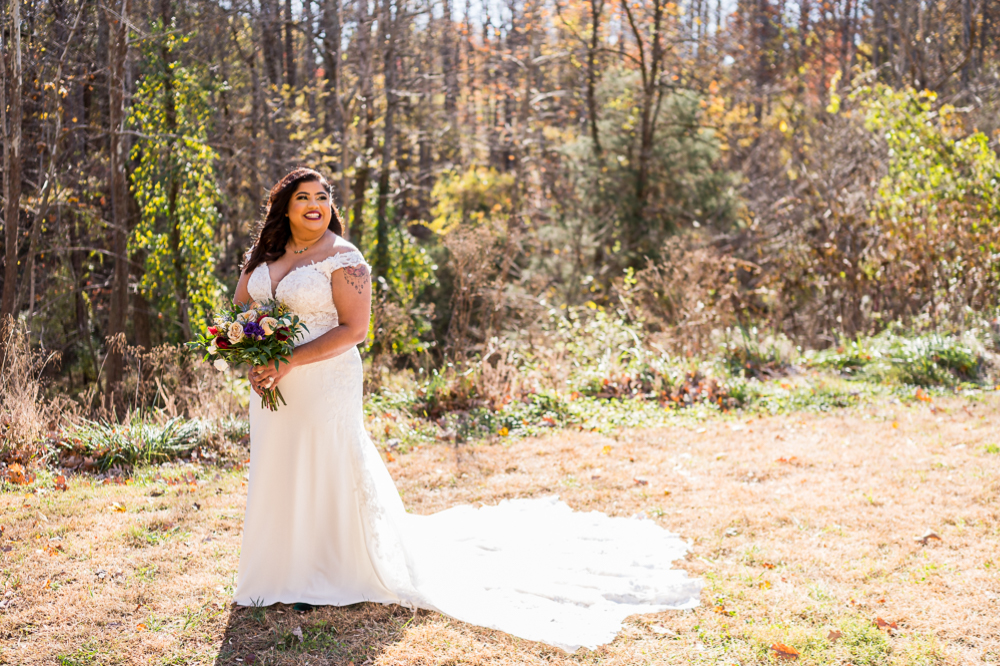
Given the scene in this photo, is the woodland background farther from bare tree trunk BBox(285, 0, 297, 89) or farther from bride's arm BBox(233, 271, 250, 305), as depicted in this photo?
bride's arm BBox(233, 271, 250, 305)

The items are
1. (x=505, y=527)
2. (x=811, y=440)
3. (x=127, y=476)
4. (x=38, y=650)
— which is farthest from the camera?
(x=811, y=440)

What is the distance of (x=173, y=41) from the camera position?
8906 mm

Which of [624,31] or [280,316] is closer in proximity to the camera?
[280,316]

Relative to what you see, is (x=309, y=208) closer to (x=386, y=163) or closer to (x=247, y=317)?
(x=247, y=317)

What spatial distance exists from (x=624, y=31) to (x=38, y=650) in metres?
16.8

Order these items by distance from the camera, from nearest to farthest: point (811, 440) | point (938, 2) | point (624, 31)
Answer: point (811, 440)
point (624, 31)
point (938, 2)

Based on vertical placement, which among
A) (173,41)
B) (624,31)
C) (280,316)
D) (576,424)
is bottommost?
(576,424)

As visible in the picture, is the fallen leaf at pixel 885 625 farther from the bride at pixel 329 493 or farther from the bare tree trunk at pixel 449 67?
the bare tree trunk at pixel 449 67

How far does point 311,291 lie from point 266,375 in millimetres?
468

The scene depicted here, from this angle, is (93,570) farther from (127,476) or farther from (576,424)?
(576,424)

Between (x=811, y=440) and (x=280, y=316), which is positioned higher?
(x=280, y=316)

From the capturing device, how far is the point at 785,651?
129 inches

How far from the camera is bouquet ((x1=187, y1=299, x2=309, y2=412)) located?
3.43m

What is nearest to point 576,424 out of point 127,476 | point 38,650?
point 127,476
